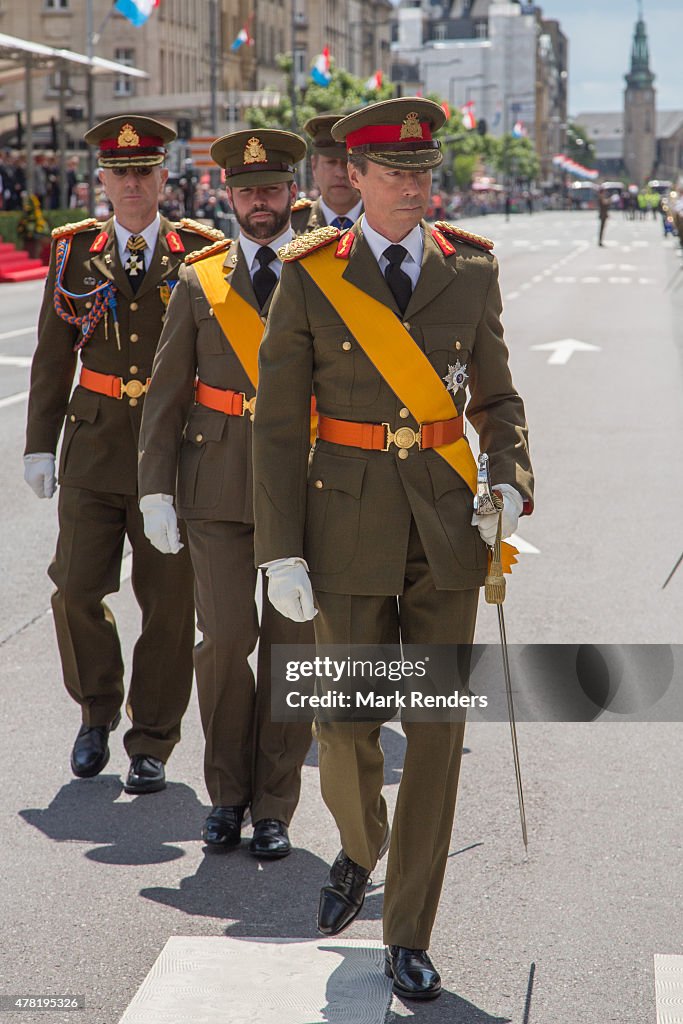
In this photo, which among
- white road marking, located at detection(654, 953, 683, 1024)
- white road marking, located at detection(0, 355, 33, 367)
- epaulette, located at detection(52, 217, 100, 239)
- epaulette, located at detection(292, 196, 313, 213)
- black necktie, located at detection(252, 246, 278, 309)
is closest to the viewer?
white road marking, located at detection(654, 953, 683, 1024)

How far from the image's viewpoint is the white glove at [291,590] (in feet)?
12.3

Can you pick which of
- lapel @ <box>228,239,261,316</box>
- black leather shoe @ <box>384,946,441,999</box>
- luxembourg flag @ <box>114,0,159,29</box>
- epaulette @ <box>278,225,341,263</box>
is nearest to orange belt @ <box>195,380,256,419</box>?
lapel @ <box>228,239,261,316</box>

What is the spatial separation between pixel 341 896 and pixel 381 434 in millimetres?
1160

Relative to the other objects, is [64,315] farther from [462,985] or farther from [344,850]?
[462,985]

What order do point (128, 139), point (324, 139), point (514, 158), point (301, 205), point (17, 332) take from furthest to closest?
point (514, 158), point (17, 332), point (324, 139), point (301, 205), point (128, 139)

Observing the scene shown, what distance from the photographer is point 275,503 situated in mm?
3834

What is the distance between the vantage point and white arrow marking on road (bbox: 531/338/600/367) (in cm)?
1909

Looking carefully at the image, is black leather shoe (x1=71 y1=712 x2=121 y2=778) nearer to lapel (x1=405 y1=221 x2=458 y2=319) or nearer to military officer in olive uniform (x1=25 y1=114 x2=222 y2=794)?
military officer in olive uniform (x1=25 y1=114 x2=222 y2=794)

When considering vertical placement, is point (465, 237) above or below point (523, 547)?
above

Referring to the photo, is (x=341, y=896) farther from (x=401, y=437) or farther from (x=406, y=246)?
(x=406, y=246)

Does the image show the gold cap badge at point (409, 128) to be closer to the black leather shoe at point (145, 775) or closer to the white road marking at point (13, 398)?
the black leather shoe at point (145, 775)

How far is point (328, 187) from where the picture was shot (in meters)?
6.81

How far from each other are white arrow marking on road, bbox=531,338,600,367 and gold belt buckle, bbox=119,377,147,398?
1384cm

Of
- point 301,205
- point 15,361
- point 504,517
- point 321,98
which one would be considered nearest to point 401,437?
point 504,517
